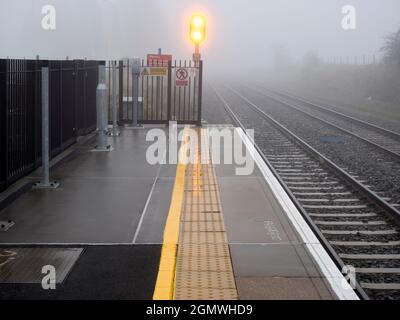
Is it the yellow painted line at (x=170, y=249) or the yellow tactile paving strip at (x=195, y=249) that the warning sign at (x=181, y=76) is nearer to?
the yellow painted line at (x=170, y=249)

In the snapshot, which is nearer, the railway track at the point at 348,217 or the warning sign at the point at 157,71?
the railway track at the point at 348,217

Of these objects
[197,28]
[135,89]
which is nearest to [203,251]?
[135,89]

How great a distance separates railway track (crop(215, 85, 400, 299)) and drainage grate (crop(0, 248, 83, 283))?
2.71 metres

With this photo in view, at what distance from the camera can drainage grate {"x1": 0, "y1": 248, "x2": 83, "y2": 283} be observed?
5.55m

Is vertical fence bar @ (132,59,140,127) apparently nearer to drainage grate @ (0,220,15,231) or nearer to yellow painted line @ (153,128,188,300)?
yellow painted line @ (153,128,188,300)

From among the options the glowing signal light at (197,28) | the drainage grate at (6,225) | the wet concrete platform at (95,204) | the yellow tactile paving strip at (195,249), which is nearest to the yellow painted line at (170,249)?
the yellow tactile paving strip at (195,249)

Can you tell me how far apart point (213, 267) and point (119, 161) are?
6128mm

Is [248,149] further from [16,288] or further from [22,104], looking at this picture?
[16,288]

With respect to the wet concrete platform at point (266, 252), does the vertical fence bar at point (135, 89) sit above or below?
above

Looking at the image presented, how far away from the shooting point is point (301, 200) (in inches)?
394

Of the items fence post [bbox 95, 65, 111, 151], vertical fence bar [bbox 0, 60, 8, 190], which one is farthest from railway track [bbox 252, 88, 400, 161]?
vertical fence bar [bbox 0, 60, 8, 190]

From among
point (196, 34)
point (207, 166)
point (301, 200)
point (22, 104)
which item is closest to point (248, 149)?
point (207, 166)

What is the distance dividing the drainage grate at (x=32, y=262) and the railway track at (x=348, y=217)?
2.71 m

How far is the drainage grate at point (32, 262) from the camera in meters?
5.55
